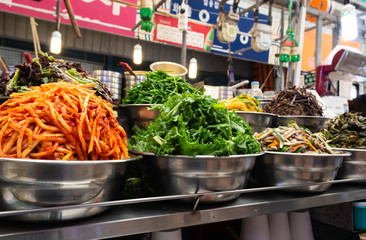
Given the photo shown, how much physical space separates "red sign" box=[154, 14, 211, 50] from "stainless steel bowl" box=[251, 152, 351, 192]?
4.69 metres

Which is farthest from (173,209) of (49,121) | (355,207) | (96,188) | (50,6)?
(50,6)

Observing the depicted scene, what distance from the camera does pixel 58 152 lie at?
2.77 ft

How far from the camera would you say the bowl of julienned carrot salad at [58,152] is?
769 mm

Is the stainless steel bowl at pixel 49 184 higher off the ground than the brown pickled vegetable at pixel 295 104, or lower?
lower

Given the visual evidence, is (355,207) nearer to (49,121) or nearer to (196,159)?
(196,159)

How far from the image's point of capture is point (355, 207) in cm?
184

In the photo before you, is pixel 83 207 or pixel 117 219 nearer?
pixel 83 207

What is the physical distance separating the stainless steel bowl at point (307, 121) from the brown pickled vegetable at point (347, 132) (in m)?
0.06

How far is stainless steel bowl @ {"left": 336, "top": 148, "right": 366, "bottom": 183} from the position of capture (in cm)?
167

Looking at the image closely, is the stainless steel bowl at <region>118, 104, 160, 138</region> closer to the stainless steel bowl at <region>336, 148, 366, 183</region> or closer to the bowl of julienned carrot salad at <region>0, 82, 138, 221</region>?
the bowl of julienned carrot salad at <region>0, 82, 138, 221</region>

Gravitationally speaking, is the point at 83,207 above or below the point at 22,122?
below

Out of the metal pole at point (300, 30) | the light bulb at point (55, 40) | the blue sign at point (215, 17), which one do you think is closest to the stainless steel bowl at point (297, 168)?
the metal pole at point (300, 30)

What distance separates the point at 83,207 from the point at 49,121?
31 cm

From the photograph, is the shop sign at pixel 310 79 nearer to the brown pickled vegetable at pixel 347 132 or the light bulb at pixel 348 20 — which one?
the light bulb at pixel 348 20
